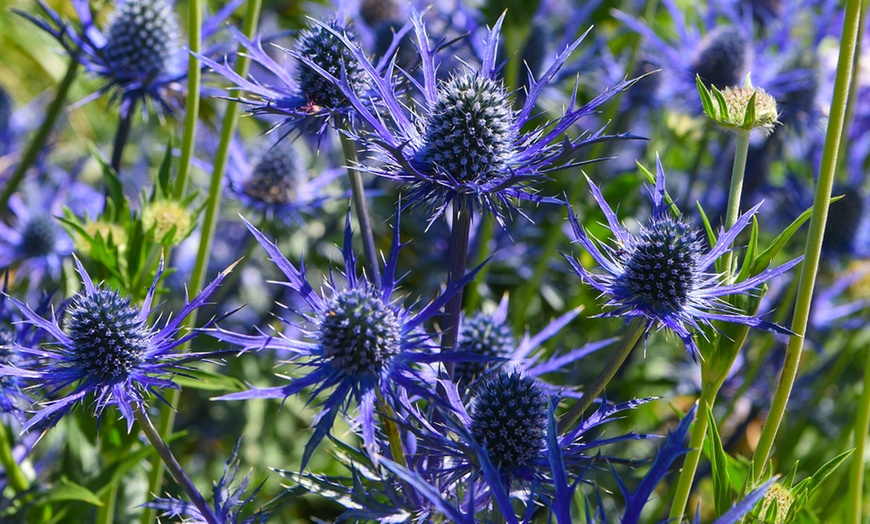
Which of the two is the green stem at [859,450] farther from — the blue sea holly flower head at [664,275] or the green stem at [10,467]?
the green stem at [10,467]

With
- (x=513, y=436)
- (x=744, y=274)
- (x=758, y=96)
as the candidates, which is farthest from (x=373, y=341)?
(x=758, y=96)

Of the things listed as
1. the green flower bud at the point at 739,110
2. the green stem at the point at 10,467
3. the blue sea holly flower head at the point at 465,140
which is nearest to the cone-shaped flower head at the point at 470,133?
the blue sea holly flower head at the point at 465,140

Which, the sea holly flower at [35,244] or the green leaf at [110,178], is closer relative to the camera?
the green leaf at [110,178]

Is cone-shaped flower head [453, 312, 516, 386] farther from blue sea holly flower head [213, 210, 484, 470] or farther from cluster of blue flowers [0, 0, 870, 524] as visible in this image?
blue sea holly flower head [213, 210, 484, 470]

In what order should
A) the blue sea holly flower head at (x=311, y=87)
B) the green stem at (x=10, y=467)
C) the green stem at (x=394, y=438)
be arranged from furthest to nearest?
the green stem at (x=10, y=467)
the blue sea holly flower head at (x=311, y=87)
the green stem at (x=394, y=438)

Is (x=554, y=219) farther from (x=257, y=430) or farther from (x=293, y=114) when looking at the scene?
(x=293, y=114)

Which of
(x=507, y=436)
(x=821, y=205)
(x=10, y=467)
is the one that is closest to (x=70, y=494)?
(x=10, y=467)
